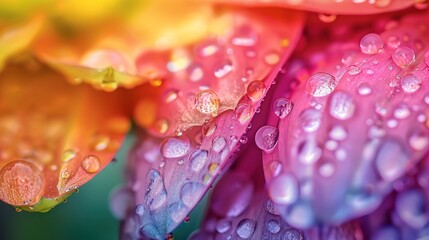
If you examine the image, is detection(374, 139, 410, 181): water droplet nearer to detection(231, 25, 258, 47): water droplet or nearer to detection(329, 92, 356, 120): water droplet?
detection(329, 92, 356, 120): water droplet

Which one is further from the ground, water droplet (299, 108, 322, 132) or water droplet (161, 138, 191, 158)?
water droplet (299, 108, 322, 132)

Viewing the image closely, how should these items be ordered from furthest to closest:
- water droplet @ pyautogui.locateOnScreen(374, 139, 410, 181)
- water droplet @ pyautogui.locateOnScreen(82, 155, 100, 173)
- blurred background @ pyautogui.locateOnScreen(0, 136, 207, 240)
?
1. blurred background @ pyautogui.locateOnScreen(0, 136, 207, 240)
2. water droplet @ pyautogui.locateOnScreen(82, 155, 100, 173)
3. water droplet @ pyautogui.locateOnScreen(374, 139, 410, 181)

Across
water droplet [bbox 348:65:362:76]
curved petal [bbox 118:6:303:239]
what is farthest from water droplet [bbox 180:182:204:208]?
water droplet [bbox 348:65:362:76]

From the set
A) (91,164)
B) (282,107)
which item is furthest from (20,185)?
(282,107)

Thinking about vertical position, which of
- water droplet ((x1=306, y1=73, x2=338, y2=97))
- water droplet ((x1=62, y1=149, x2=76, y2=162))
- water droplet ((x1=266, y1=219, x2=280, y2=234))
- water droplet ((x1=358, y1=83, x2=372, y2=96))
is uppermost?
water droplet ((x1=358, y1=83, x2=372, y2=96))

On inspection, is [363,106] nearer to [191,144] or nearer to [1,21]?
[191,144]

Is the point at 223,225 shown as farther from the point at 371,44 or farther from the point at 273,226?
the point at 371,44
